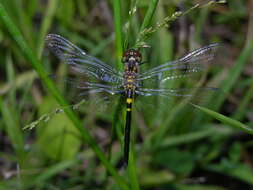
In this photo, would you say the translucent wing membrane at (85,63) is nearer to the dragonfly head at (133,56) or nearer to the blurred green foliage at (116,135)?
the dragonfly head at (133,56)

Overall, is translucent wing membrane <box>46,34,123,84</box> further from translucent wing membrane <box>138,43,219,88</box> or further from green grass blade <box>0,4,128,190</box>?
green grass blade <box>0,4,128,190</box>

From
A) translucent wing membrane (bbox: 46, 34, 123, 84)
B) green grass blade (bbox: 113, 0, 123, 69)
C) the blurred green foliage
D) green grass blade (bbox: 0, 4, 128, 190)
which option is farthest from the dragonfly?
the blurred green foliage

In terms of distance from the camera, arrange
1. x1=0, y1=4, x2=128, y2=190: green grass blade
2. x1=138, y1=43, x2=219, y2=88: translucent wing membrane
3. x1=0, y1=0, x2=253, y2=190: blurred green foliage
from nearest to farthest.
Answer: x1=0, y1=4, x2=128, y2=190: green grass blade, x1=138, y1=43, x2=219, y2=88: translucent wing membrane, x1=0, y1=0, x2=253, y2=190: blurred green foliage

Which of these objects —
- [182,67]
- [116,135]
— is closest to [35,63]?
[182,67]

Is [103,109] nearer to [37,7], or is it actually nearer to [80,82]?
[80,82]

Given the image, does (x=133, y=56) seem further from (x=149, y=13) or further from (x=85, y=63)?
(x=149, y=13)

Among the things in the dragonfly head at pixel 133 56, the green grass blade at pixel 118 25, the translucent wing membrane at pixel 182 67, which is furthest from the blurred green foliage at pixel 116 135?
the green grass blade at pixel 118 25

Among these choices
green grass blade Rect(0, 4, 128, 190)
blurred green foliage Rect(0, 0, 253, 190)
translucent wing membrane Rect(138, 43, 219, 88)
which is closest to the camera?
green grass blade Rect(0, 4, 128, 190)
